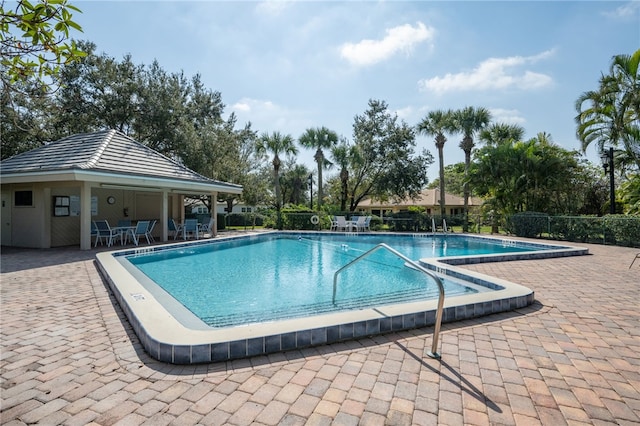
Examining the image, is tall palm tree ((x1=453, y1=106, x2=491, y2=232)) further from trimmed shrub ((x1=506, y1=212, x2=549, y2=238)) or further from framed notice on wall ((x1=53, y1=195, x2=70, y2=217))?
framed notice on wall ((x1=53, y1=195, x2=70, y2=217))

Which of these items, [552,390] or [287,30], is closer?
[552,390]

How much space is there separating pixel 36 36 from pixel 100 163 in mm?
11211

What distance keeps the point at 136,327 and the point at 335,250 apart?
9.50 m

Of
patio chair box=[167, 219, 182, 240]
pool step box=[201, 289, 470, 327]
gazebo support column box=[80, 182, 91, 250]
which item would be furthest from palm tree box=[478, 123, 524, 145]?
gazebo support column box=[80, 182, 91, 250]

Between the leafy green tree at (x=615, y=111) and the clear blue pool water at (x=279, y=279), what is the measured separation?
27.4 ft

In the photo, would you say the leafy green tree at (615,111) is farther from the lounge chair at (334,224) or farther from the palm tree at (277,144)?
the palm tree at (277,144)

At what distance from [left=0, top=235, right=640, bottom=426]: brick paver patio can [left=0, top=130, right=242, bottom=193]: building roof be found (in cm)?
716

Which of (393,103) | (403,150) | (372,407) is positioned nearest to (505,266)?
(372,407)

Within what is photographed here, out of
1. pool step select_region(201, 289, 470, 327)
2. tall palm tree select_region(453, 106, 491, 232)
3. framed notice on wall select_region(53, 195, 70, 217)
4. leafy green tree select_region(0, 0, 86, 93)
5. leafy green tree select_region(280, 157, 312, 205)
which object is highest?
tall palm tree select_region(453, 106, 491, 232)

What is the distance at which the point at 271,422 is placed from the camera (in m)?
2.23

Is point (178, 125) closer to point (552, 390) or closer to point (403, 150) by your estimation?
point (403, 150)

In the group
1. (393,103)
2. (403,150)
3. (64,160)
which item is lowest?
(64,160)

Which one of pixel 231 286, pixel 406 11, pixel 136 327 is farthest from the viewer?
pixel 406 11

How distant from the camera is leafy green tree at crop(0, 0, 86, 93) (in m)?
1.78
